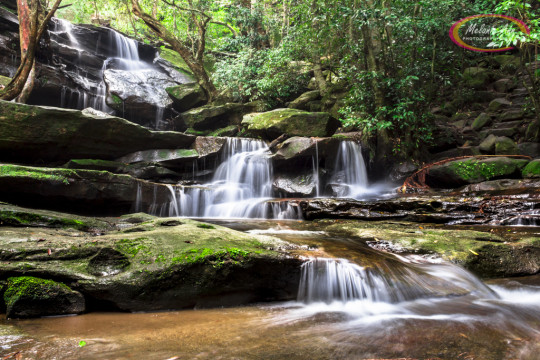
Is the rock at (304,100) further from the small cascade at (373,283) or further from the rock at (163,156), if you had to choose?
the small cascade at (373,283)

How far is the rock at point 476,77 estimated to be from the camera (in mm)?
14109

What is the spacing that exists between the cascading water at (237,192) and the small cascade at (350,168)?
241 cm

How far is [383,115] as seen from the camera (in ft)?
31.3

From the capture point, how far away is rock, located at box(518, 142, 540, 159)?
9102mm

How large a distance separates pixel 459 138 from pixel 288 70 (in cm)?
742

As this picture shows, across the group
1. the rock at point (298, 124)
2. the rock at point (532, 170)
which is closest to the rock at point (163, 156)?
the rock at point (298, 124)

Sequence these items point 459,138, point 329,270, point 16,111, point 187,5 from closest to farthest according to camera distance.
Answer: point 329,270 < point 16,111 < point 459,138 < point 187,5

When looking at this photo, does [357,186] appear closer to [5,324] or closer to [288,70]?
[288,70]

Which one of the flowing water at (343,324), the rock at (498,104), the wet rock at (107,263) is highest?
the rock at (498,104)

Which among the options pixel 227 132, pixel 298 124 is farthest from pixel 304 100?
pixel 227 132

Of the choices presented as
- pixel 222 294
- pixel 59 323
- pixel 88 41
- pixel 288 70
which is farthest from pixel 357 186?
pixel 88 41

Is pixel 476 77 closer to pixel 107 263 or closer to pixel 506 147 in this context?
pixel 506 147

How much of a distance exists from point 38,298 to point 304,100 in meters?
12.6

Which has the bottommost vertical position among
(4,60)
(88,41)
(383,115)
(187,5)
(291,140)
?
(291,140)
